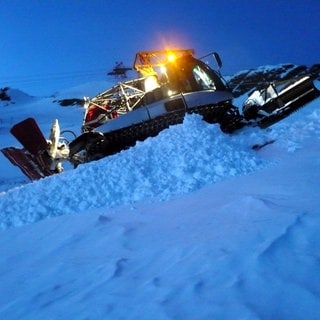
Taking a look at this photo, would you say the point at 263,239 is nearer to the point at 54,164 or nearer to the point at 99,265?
the point at 99,265

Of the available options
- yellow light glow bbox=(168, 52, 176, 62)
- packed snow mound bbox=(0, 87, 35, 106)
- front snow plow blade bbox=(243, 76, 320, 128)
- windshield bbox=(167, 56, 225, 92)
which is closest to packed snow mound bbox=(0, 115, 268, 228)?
windshield bbox=(167, 56, 225, 92)

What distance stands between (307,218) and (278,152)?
382cm

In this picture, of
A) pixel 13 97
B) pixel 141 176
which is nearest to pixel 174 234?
pixel 141 176

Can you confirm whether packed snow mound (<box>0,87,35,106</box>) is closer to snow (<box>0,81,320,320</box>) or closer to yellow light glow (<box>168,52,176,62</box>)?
yellow light glow (<box>168,52,176,62</box>)

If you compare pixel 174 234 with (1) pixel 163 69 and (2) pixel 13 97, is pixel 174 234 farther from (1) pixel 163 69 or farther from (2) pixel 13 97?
(2) pixel 13 97

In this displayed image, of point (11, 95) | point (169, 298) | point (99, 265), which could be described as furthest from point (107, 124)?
point (11, 95)

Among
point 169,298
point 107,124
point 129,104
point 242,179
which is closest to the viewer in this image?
point 169,298

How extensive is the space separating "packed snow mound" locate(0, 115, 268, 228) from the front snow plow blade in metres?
3.27

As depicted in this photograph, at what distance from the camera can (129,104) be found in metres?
11.7

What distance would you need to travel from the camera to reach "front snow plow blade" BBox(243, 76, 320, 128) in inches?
410

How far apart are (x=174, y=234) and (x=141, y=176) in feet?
9.07

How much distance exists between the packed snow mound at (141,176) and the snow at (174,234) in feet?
0.08

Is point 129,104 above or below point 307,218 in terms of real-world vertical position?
above

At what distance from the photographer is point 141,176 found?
663cm
